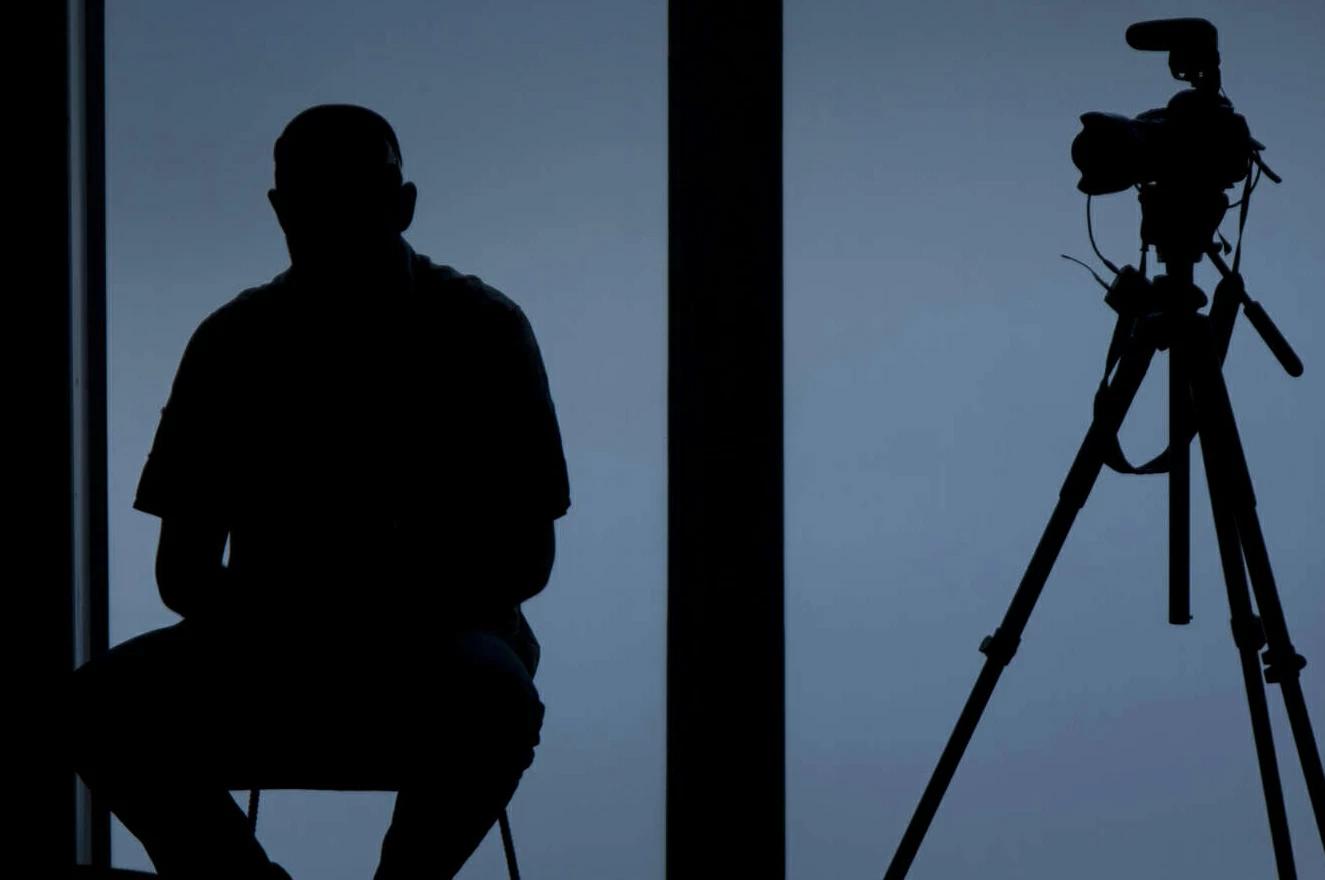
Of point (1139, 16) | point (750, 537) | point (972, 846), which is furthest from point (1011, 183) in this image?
point (972, 846)

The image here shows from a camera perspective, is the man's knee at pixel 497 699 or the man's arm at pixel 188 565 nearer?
the man's knee at pixel 497 699

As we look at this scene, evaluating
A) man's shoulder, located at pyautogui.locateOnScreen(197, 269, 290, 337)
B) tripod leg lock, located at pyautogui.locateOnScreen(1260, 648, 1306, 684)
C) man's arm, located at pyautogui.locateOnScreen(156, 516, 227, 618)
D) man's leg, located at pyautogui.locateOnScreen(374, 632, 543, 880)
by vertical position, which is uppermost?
man's shoulder, located at pyautogui.locateOnScreen(197, 269, 290, 337)

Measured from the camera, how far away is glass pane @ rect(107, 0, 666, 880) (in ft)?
6.07

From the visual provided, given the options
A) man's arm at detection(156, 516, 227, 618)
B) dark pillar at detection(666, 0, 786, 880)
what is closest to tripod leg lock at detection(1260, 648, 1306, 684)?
dark pillar at detection(666, 0, 786, 880)

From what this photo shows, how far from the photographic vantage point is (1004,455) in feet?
5.64

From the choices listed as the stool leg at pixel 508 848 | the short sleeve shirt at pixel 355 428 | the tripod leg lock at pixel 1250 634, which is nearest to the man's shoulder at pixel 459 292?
the short sleeve shirt at pixel 355 428

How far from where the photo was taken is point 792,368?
180cm

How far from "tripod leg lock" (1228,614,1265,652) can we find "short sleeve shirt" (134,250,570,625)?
86 cm

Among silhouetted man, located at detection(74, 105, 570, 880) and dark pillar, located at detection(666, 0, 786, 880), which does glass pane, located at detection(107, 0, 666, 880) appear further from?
silhouetted man, located at detection(74, 105, 570, 880)

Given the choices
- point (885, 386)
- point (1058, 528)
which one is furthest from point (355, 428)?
point (1058, 528)

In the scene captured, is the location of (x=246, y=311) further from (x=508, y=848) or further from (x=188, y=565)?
(x=508, y=848)

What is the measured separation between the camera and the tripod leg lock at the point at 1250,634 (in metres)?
1.33

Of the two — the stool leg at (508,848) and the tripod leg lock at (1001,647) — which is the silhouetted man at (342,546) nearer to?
the stool leg at (508,848)

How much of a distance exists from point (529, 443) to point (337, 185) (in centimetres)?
42
